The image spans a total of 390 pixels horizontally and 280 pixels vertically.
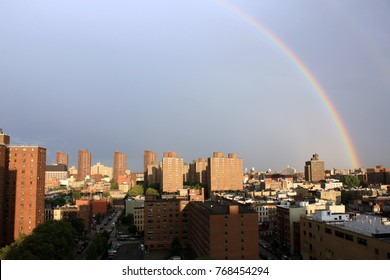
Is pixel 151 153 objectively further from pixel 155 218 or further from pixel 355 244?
pixel 355 244

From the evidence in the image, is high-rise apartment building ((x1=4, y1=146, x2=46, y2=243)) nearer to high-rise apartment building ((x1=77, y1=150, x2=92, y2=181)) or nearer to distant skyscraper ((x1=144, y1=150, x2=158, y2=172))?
distant skyscraper ((x1=144, y1=150, x2=158, y2=172))

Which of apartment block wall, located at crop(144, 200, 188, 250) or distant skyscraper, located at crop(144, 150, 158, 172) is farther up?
distant skyscraper, located at crop(144, 150, 158, 172)

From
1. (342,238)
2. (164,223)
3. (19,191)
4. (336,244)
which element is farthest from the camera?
(164,223)

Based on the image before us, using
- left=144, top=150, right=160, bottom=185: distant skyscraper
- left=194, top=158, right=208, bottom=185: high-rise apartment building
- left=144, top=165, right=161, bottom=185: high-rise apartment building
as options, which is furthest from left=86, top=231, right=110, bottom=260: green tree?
left=144, top=165, right=161, bottom=185: high-rise apartment building

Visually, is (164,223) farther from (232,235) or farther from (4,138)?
(4,138)

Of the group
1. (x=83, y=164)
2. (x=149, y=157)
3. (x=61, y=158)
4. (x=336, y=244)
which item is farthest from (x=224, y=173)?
(x=61, y=158)

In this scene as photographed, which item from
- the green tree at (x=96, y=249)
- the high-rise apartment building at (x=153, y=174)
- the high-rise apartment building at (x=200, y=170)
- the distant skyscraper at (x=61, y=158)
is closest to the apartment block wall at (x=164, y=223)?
the green tree at (x=96, y=249)

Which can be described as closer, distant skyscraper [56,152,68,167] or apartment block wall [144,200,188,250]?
apartment block wall [144,200,188,250]
